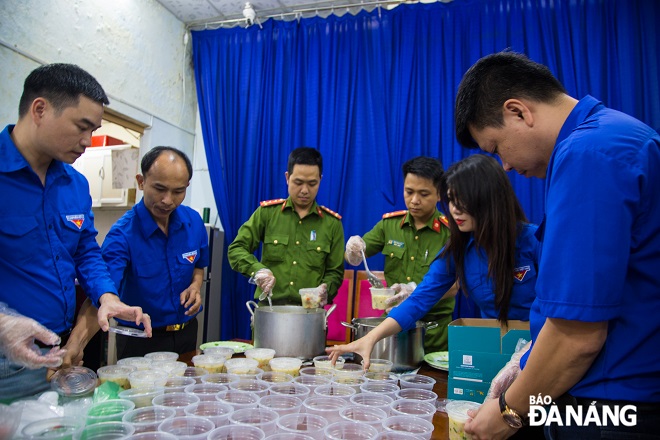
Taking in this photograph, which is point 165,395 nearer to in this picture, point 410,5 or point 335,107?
point 335,107

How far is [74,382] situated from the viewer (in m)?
1.34

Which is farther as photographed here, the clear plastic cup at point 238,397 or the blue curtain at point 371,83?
the blue curtain at point 371,83

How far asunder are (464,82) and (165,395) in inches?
48.7

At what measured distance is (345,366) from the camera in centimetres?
168

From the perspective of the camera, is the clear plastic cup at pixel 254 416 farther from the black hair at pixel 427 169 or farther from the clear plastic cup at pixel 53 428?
the black hair at pixel 427 169

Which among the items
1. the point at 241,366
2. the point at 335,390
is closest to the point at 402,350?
the point at 335,390

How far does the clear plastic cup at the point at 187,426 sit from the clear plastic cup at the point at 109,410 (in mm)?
133

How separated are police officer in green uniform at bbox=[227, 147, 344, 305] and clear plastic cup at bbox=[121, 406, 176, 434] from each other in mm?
1613

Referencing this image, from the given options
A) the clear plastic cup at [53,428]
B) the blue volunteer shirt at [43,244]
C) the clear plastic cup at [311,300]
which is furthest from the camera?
the clear plastic cup at [311,300]

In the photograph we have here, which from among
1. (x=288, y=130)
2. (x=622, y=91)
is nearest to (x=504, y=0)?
(x=622, y=91)

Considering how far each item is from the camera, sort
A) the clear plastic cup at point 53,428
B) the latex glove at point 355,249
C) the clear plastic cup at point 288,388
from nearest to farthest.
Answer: the clear plastic cup at point 53,428 → the clear plastic cup at point 288,388 → the latex glove at point 355,249

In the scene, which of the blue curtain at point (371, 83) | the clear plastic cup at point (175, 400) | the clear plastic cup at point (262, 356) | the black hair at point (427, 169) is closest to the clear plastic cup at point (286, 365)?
the clear plastic cup at point (262, 356)

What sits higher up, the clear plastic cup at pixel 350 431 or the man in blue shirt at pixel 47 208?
the man in blue shirt at pixel 47 208

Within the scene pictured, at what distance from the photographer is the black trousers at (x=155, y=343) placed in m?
2.18
